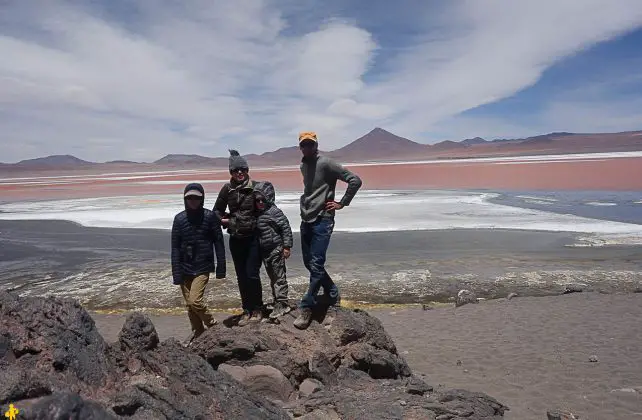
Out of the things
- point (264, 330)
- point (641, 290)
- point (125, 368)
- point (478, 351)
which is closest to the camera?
point (125, 368)

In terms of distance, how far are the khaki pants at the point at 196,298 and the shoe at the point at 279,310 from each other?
2.00ft

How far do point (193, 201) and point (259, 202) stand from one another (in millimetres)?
581

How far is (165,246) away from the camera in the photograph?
1265 cm

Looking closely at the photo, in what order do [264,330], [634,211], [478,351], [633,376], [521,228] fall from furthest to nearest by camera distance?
[634,211]
[521,228]
[478,351]
[633,376]
[264,330]

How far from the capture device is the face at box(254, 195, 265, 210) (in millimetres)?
4219

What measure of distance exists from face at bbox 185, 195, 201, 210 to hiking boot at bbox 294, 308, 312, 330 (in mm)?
1356

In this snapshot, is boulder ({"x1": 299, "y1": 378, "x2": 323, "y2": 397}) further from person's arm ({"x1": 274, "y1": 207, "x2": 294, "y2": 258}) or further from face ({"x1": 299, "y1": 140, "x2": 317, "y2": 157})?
face ({"x1": 299, "y1": 140, "x2": 317, "y2": 157})

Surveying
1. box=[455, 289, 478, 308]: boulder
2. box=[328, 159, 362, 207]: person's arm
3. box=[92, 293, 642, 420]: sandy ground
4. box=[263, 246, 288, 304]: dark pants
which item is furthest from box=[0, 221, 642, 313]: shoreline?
box=[328, 159, 362, 207]: person's arm

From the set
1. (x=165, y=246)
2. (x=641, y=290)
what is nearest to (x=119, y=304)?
(x=165, y=246)

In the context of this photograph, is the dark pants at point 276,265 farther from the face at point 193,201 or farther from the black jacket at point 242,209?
the face at point 193,201

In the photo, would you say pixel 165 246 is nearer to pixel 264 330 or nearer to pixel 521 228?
pixel 264 330

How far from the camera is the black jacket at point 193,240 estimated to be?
428 centimetres

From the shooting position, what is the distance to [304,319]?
429 cm

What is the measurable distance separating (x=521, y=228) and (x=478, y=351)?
9.42m
